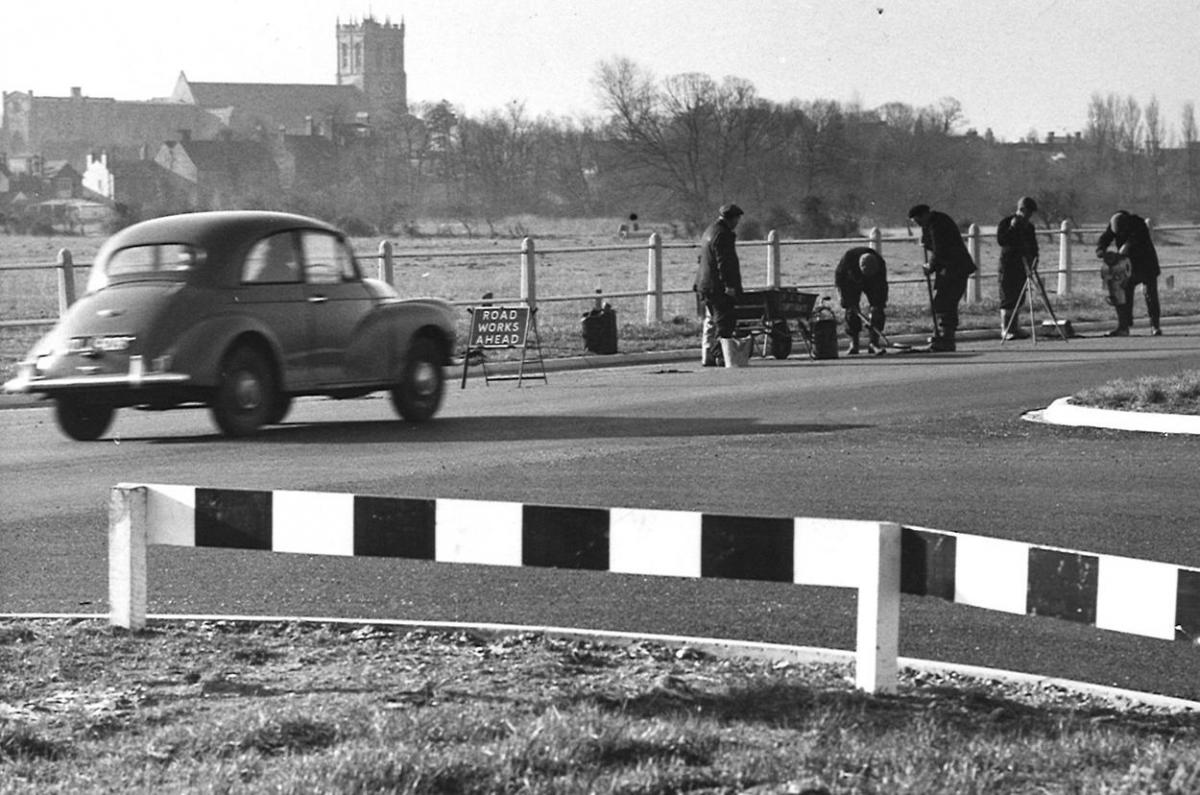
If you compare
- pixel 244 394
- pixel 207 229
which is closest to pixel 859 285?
pixel 207 229

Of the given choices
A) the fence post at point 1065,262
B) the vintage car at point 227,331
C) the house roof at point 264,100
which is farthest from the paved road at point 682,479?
the house roof at point 264,100

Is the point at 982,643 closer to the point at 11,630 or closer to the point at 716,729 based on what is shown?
the point at 716,729

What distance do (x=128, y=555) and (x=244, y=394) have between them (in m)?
8.31

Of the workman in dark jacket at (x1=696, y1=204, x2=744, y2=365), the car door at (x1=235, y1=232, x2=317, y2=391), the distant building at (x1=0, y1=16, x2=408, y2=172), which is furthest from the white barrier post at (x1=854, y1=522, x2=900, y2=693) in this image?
the distant building at (x1=0, y1=16, x2=408, y2=172)

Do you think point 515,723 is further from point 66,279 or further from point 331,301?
point 66,279

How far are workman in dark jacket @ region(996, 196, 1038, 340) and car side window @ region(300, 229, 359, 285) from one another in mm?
11495

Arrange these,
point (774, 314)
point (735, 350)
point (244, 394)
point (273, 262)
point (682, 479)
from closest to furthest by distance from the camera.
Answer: point (682, 479) → point (244, 394) → point (273, 262) → point (735, 350) → point (774, 314)

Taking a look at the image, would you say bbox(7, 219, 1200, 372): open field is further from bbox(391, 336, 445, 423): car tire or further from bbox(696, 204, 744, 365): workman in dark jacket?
bbox(391, 336, 445, 423): car tire

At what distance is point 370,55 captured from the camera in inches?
5871

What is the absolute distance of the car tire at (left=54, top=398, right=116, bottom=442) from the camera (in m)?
15.2

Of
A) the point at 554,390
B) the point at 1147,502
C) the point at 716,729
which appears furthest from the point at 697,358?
the point at 716,729

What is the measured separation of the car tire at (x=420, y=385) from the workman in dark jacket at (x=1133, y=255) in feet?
42.2

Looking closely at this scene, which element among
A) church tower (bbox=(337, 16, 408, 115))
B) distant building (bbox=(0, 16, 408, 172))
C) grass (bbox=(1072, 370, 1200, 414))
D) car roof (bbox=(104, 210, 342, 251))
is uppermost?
church tower (bbox=(337, 16, 408, 115))

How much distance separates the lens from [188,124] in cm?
8719
